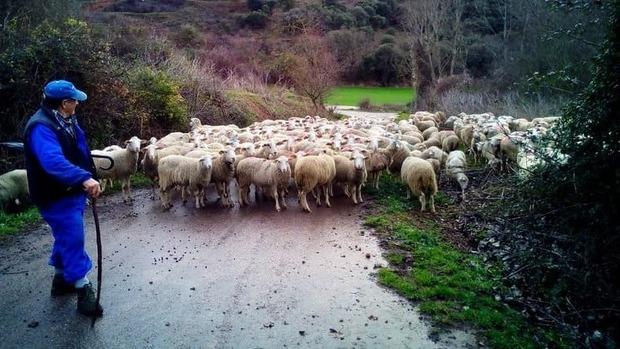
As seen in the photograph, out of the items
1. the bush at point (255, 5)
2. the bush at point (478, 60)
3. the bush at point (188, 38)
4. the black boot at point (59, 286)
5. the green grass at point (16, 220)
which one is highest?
the bush at point (255, 5)

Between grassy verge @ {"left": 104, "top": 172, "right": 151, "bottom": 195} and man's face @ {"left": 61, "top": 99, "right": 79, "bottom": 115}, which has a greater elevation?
man's face @ {"left": 61, "top": 99, "right": 79, "bottom": 115}

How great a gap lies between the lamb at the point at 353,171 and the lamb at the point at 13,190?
276 inches

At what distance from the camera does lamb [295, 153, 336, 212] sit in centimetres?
1070

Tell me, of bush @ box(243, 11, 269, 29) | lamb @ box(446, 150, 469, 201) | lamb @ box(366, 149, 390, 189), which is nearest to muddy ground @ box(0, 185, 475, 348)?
lamb @ box(366, 149, 390, 189)

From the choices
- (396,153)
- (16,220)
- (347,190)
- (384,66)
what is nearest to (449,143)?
(396,153)

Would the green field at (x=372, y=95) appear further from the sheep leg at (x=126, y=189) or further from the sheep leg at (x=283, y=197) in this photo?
the sheep leg at (x=283, y=197)

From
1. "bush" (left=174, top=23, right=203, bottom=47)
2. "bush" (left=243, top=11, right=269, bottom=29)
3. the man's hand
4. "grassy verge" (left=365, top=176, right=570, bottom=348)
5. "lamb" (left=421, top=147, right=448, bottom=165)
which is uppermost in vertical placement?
"bush" (left=243, top=11, right=269, bottom=29)

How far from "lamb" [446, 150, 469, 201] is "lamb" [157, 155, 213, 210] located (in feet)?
19.5

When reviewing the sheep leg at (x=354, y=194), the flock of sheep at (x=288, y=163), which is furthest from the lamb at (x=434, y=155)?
the sheep leg at (x=354, y=194)

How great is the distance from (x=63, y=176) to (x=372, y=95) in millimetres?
43731

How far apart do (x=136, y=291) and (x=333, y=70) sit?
29.7 metres

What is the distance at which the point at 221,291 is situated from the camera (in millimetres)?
6645

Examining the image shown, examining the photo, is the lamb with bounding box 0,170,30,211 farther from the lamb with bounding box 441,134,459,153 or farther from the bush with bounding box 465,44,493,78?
the bush with bounding box 465,44,493,78

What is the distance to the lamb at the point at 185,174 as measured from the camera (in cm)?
1086
